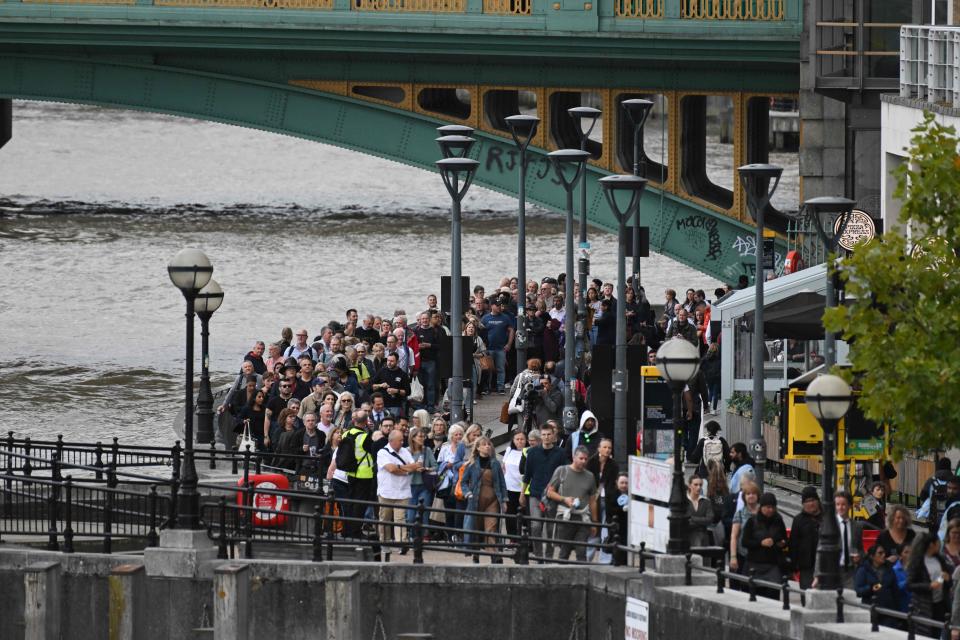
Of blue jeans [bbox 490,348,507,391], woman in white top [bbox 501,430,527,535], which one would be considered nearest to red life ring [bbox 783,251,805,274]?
blue jeans [bbox 490,348,507,391]

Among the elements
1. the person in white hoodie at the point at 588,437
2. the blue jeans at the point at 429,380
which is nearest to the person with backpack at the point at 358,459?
the person in white hoodie at the point at 588,437

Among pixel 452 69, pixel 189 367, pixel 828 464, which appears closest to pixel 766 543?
pixel 828 464

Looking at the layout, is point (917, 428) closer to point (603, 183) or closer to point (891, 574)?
point (891, 574)

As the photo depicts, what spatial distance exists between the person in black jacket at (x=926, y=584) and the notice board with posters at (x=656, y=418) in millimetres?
8167

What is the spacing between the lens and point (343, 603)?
23078 mm

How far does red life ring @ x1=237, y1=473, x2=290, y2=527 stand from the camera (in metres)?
25.4

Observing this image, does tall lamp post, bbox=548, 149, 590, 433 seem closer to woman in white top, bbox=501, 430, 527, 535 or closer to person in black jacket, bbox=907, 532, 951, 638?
woman in white top, bbox=501, 430, 527, 535

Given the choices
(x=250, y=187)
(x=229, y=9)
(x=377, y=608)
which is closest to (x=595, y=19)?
(x=229, y=9)

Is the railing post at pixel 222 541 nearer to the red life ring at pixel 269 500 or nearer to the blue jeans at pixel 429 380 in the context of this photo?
the red life ring at pixel 269 500

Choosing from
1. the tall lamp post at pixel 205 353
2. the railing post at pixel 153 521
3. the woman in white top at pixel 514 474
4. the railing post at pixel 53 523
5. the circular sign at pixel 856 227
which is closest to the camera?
the railing post at pixel 153 521

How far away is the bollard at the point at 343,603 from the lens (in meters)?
23.1

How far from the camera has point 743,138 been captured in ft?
137

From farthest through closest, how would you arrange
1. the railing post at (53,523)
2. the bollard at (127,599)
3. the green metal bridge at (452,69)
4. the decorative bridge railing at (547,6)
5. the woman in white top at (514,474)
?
1. the green metal bridge at (452,69)
2. the decorative bridge railing at (547,6)
3. the railing post at (53,523)
4. the woman in white top at (514,474)
5. the bollard at (127,599)

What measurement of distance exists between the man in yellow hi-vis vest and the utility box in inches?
167
